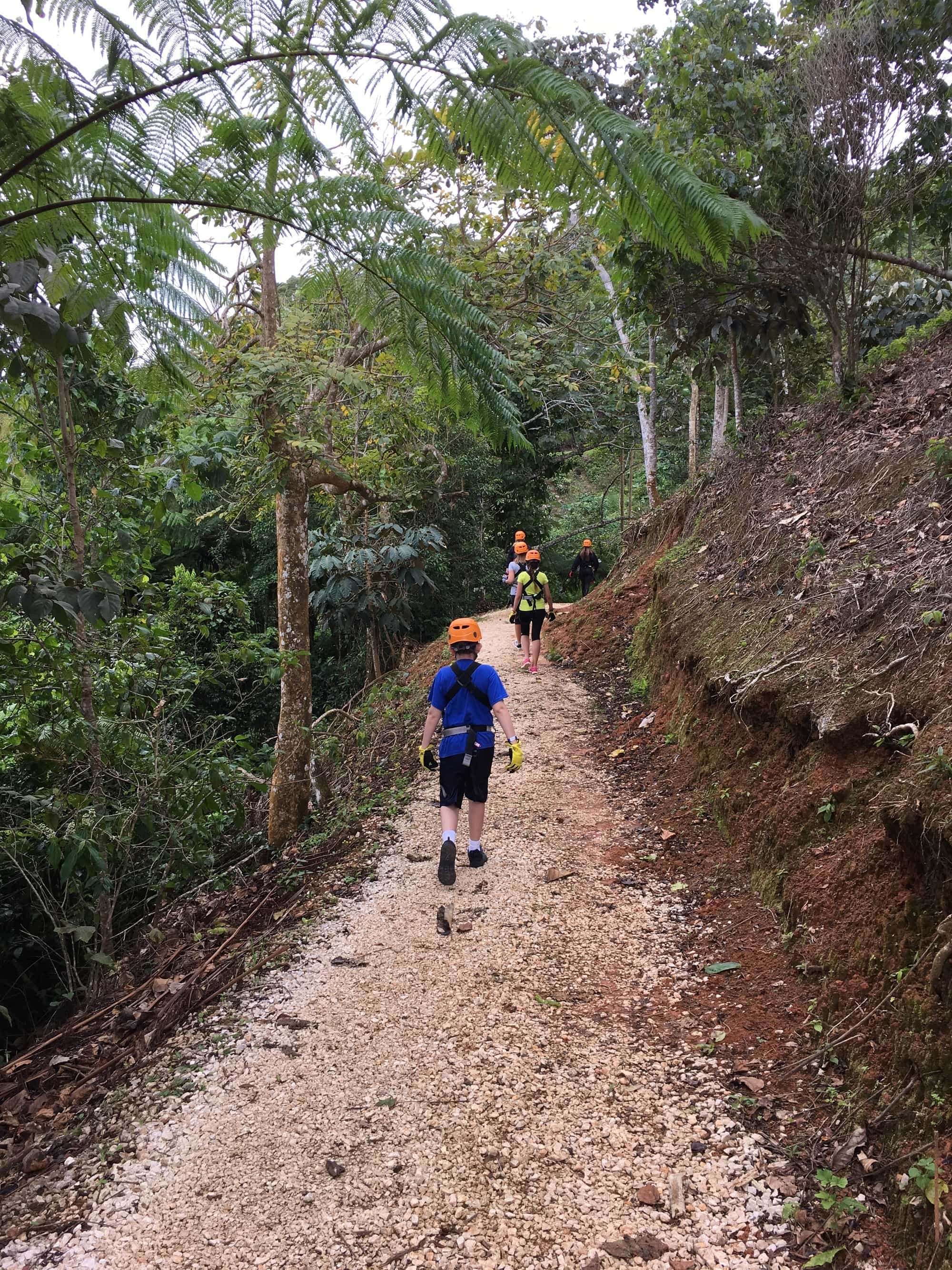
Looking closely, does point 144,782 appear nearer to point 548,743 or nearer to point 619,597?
point 548,743

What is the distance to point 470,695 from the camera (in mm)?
5664

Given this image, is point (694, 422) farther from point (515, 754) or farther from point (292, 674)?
point (515, 754)

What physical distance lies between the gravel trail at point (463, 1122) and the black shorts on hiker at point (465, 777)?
30.4 inches

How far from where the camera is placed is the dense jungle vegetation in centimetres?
238

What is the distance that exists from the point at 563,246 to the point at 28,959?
34.0ft

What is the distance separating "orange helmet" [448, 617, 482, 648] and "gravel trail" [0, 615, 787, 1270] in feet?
6.12

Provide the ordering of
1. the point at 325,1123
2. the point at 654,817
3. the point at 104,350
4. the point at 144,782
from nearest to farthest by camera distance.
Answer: the point at 104,350 < the point at 325,1123 < the point at 144,782 < the point at 654,817

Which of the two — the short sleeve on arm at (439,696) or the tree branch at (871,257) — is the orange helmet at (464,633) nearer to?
the short sleeve on arm at (439,696)

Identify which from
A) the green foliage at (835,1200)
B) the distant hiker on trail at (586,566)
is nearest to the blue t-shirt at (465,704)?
the green foliage at (835,1200)

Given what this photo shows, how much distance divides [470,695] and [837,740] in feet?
8.21

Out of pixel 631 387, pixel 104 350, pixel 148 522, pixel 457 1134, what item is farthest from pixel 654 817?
pixel 631 387

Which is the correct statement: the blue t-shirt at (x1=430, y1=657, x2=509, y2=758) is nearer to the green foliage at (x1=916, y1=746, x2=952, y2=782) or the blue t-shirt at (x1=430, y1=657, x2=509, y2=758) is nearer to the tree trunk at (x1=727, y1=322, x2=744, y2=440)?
the green foliage at (x1=916, y1=746, x2=952, y2=782)

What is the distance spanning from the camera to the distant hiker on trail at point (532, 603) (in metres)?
10.8

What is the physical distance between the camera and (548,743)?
28.3 ft
